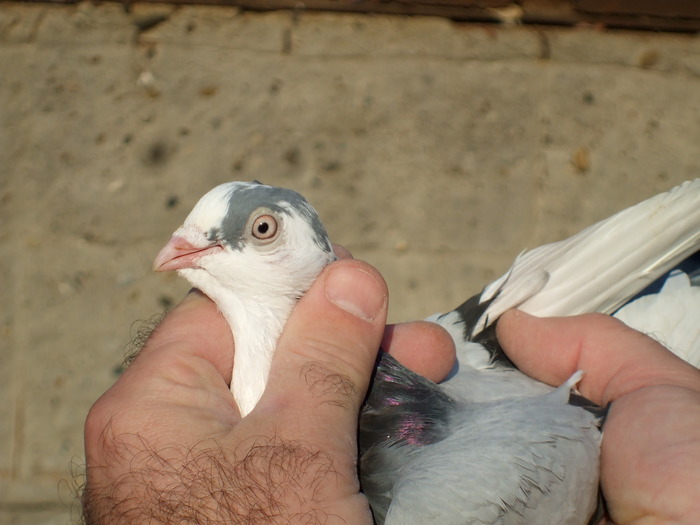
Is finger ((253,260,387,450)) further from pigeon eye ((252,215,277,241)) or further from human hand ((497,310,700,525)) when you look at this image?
human hand ((497,310,700,525))

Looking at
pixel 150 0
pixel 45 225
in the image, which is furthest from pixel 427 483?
pixel 150 0

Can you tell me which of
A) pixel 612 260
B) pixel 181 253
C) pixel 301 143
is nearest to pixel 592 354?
pixel 612 260

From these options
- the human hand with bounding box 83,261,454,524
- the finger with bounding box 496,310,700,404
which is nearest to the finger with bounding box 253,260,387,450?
the human hand with bounding box 83,261,454,524

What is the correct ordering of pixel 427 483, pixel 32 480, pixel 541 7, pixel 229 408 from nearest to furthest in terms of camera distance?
pixel 427 483
pixel 229 408
pixel 32 480
pixel 541 7

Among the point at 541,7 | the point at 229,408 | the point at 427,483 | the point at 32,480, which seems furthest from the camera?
the point at 541,7

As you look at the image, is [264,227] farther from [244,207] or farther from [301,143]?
[301,143]

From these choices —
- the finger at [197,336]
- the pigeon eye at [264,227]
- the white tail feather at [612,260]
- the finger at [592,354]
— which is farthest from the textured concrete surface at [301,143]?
the pigeon eye at [264,227]

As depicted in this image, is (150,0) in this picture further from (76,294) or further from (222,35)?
(76,294)
